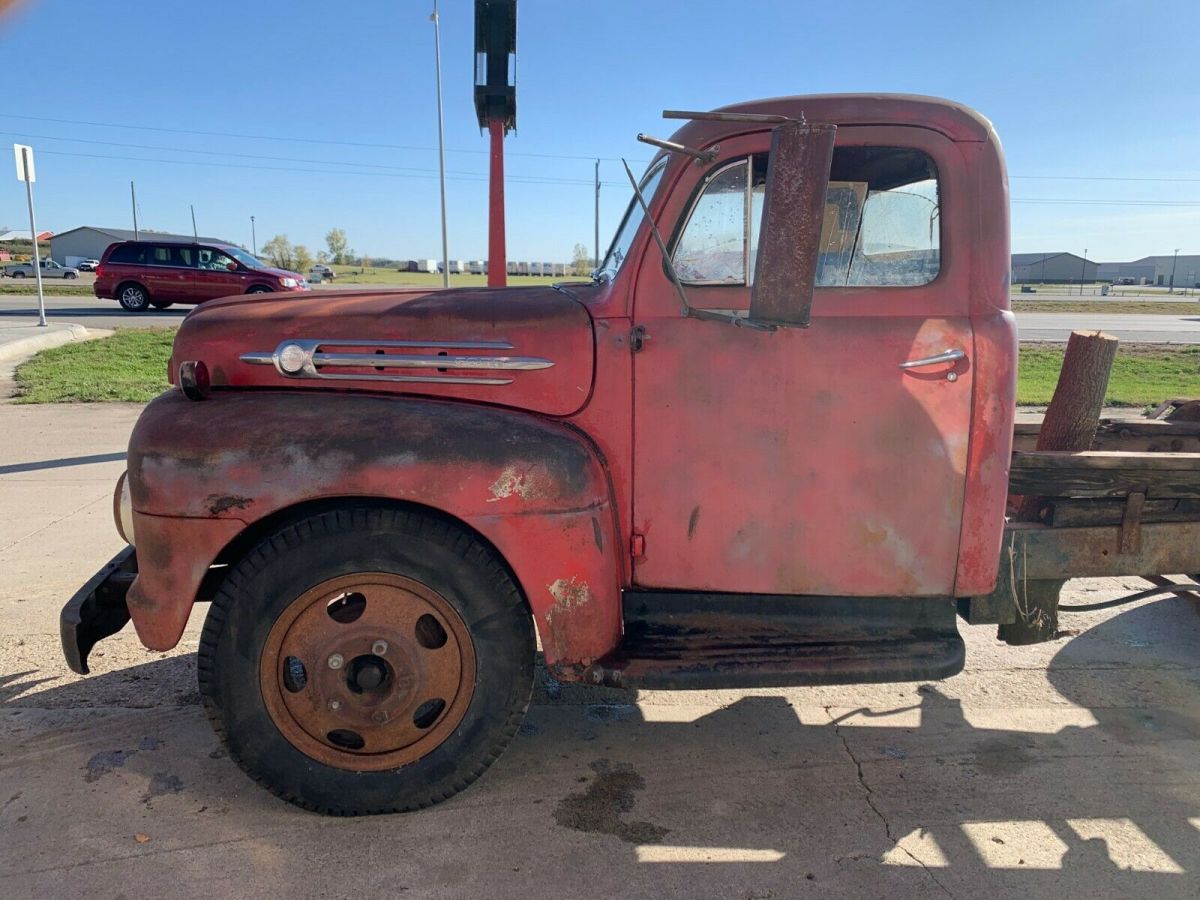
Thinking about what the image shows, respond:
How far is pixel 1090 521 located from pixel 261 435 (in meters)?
2.94

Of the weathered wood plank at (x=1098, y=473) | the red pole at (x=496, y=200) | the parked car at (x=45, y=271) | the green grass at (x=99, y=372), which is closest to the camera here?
the weathered wood plank at (x=1098, y=473)

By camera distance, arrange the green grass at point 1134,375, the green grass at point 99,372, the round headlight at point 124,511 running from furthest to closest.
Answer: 1. the green grass at point 1134,375
2. the green grass at point 99,372
3. the round headlight at point 124,511

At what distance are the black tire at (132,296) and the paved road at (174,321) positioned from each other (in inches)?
11.2

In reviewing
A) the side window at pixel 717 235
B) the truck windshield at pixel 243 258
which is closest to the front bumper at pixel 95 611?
the side window at pixel 717 235

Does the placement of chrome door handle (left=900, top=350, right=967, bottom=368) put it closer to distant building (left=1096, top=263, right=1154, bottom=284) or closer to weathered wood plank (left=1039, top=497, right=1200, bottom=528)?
weathered wood plank (left=1039, top=497, right=1200, bottom=528)

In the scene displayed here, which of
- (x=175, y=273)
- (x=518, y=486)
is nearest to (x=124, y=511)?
(x=518, y=486)

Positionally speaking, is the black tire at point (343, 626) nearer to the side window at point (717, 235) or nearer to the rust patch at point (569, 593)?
the rust patch at point (569, 593)

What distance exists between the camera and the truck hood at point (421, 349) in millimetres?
2730

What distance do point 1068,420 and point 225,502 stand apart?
327 centimetres

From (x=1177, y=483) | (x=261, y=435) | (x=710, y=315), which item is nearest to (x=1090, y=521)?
(x=1177, y=483)

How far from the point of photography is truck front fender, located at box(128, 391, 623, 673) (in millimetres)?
2529

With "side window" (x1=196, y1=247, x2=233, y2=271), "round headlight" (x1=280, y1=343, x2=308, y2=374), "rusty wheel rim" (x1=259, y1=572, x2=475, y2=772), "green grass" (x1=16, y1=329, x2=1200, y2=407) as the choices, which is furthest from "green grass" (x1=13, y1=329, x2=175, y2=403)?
"rusty wheel rim" (x1=259, y1=572, x2=475, y2=772)

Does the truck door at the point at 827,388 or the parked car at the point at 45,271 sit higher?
the parked car at the point at 45,271

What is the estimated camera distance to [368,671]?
2650 millimetres
